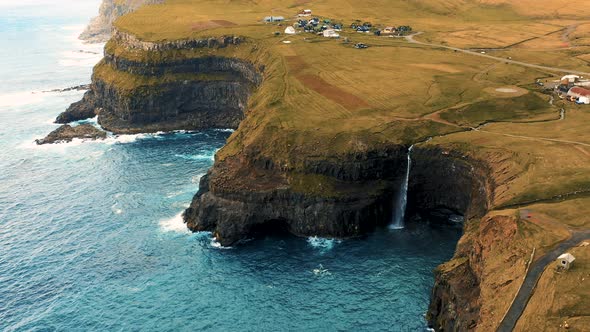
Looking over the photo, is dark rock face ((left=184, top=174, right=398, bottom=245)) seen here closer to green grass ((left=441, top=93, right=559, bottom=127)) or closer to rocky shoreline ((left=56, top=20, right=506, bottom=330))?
rocky shoreline ((left=56, top=20, right=506, bottom=330))

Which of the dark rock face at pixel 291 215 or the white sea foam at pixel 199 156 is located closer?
the dark rock face at pixel 291 215

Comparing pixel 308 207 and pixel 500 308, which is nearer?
pixel 500 308

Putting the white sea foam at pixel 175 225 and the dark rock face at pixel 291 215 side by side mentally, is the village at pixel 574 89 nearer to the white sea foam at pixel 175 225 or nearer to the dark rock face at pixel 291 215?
the dark rock face at pixel 291 215

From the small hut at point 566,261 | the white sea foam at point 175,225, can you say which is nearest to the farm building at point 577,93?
the small hut at point 566,261

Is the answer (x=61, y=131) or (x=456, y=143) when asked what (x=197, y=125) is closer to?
(x=61, y=131)

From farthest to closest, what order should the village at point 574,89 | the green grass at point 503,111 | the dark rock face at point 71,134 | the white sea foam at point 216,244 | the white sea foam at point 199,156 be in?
A: the dark rock face at point 71,134, the white sea foam at point 199,156, the village at point 574,89, the green grass at point 503,111, the white sea foam at point 216,244

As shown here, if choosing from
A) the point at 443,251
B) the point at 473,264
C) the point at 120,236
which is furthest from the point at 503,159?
the point at 120,236

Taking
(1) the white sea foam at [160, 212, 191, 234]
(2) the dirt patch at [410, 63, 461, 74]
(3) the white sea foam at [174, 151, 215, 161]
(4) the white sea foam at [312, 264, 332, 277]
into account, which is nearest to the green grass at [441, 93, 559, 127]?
(2) the dirt patch at [410, 63, 461, 74]
